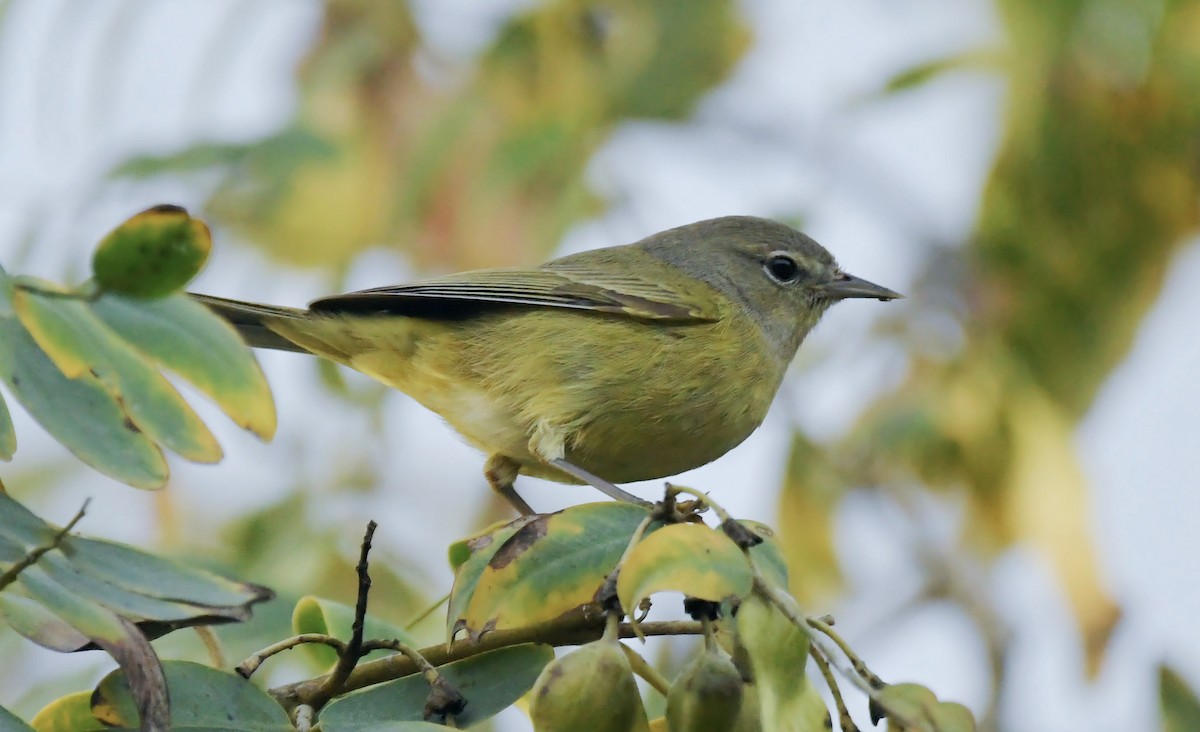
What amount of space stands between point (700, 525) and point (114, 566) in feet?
2.54

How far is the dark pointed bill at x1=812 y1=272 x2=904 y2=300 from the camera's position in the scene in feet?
15.8

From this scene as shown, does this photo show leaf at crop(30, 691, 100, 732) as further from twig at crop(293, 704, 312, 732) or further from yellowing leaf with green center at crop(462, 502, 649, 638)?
yellowing leaf with green center at crop(462, 502, 649, 638)

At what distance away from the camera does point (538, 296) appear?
425 centimetres

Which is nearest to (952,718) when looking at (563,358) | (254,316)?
(563,358)

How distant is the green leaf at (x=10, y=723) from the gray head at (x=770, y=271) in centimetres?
330

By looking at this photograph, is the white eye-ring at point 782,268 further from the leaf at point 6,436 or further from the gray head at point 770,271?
the leaf at point 6,436

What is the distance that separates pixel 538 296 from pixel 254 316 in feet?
2.98

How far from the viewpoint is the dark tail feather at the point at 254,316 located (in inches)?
149

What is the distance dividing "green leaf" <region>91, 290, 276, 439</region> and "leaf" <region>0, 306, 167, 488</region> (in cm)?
9

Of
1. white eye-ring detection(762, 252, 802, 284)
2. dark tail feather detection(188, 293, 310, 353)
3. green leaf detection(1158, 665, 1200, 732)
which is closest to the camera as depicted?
green leaf detection(1158, 665, 1200, 732)

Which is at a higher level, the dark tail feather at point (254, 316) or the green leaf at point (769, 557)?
the dark tail feather at point (254, 316)

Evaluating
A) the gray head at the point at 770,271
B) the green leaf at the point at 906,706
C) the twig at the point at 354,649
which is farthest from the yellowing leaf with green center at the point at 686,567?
the gray head at the point at 770,271

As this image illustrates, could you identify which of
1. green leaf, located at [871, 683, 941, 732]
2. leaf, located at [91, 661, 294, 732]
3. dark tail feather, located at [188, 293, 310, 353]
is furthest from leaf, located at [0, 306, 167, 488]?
dark tail feather, located at [188, 293, 310, 353]

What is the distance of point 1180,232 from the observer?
189 inches
